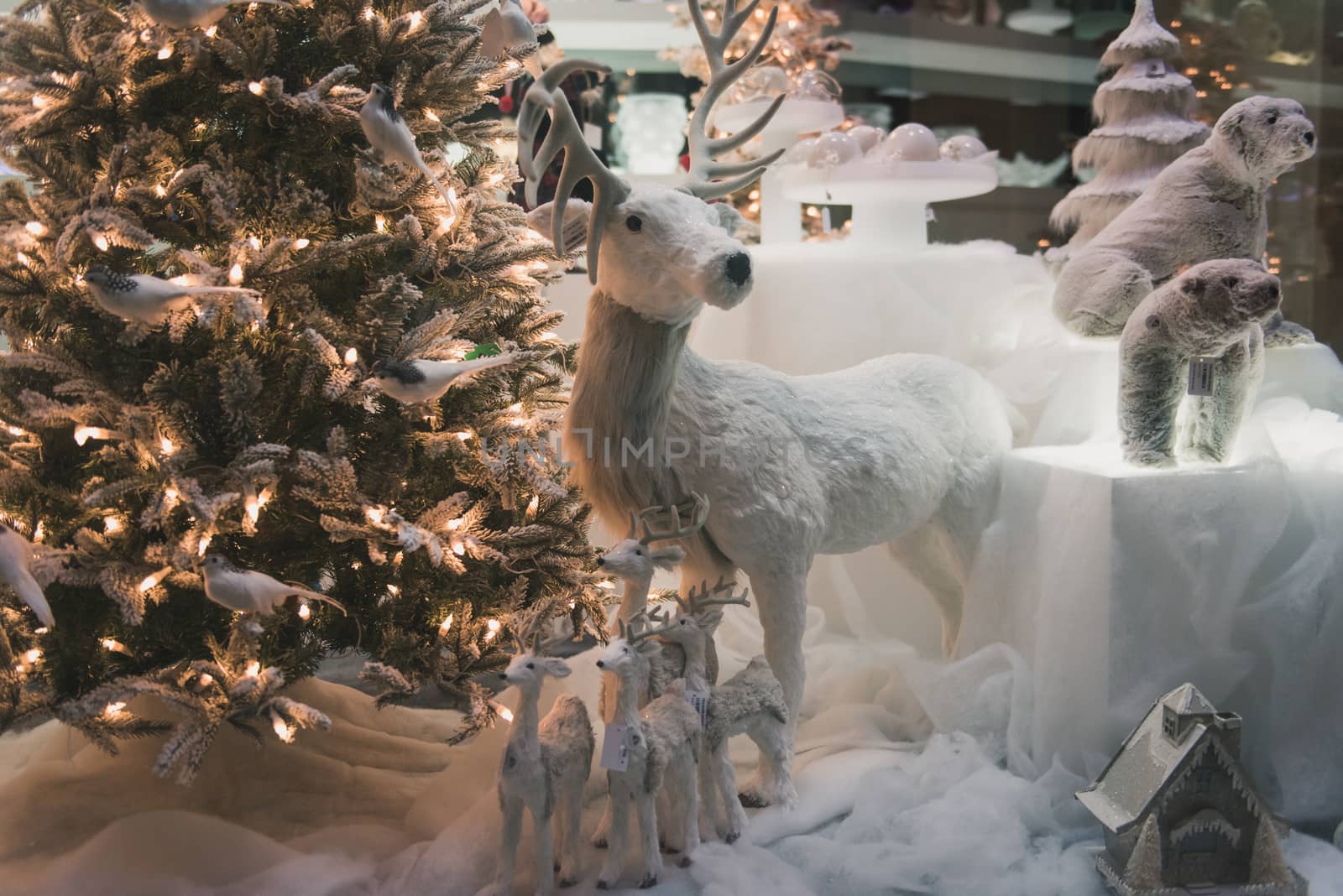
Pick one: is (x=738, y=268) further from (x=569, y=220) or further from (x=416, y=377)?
(x=416, y=377)

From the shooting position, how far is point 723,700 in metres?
2.00

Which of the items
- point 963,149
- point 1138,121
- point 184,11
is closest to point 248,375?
point 184,11

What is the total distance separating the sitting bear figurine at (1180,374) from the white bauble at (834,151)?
1145mm

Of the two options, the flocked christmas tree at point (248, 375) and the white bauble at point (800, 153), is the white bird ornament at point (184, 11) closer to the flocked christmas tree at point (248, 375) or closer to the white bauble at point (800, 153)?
the flocked christmas tree at point (248, 375)

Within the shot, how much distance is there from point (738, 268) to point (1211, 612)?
50.9 inches

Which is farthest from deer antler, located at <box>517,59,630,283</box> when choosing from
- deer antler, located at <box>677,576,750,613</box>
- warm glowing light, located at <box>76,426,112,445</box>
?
warm glowing light, located at <box>76,426,112,445</box>

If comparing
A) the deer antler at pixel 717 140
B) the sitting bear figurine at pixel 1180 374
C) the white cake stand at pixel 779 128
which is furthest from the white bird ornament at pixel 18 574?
the white cake stand at pixel 779 128

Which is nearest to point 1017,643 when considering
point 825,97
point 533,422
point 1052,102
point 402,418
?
point 533,422

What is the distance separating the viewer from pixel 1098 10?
396 centimetres

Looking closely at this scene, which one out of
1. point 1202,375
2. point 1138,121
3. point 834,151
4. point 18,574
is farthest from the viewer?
point 834,151

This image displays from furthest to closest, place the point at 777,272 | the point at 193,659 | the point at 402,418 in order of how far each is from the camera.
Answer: the point at 777,272 < the point at 402,418 < the point at 193,659

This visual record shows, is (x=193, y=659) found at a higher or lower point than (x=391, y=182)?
lower

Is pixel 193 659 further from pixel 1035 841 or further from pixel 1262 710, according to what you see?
pixel 1262 710

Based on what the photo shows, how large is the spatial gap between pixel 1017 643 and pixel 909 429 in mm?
567
